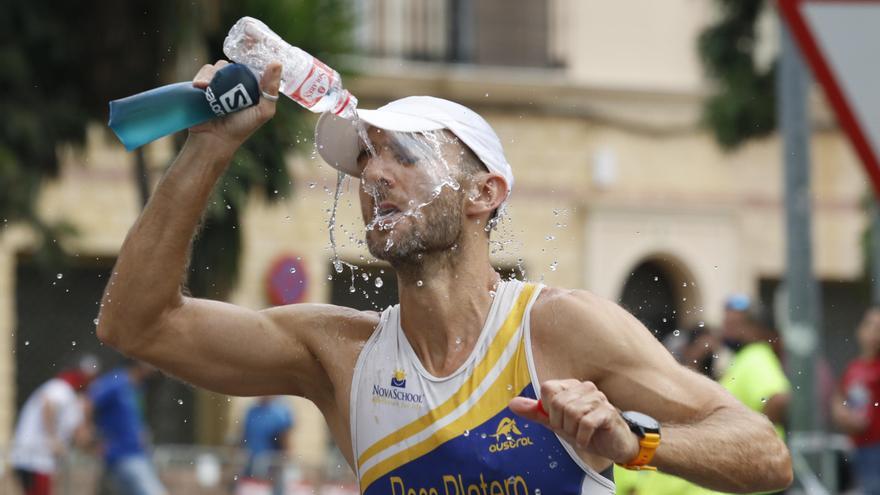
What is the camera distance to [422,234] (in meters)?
4.19

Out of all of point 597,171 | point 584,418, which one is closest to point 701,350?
point 584,418

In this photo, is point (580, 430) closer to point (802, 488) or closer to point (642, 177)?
point (802, 488)

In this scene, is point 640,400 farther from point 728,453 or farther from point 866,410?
point 866,410

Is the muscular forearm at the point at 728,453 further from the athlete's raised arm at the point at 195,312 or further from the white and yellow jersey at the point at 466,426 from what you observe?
the athlete's raised arm at the point at 195,312

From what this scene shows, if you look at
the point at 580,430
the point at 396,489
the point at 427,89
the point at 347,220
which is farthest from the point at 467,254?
the point at 427,89

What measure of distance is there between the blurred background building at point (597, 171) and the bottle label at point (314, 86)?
13860 millimetres

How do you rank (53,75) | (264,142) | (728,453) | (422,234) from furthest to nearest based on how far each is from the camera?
(53,75) → (264,142) → (422,234) → (728,453)

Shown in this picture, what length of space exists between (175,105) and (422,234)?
63cm

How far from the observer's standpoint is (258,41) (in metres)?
4.27

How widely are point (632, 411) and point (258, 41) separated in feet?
3.99

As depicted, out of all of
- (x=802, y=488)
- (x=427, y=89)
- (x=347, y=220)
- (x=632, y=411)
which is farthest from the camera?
(x=427, y=89)

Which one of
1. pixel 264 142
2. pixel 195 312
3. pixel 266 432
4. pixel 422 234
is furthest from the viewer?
pixel 266 432

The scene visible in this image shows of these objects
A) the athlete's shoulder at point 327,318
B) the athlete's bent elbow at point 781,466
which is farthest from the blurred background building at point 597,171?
the athlete's bent elbow at point 781,466

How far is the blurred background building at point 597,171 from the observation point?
753 inches
